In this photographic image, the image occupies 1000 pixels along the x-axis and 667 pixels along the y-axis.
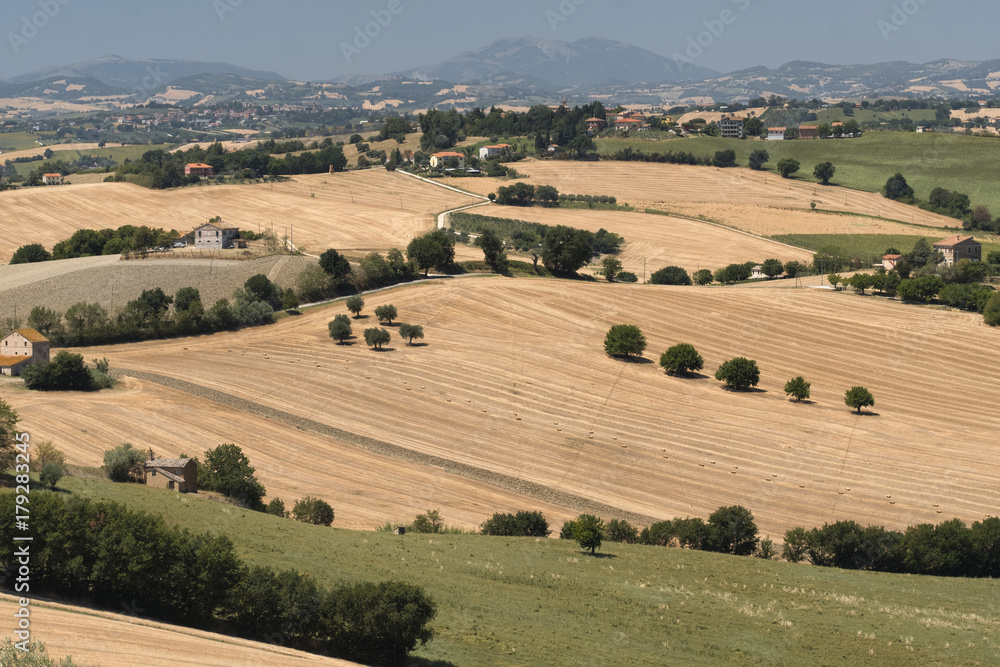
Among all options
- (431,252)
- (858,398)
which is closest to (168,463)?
(858,398)

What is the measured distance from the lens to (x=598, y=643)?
3525 centimetres

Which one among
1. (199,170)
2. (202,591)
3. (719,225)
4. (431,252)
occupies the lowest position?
(202,591)

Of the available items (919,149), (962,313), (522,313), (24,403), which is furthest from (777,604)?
(919,149)

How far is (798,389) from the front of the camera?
252ft

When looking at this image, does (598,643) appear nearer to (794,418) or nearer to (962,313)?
(794,418)

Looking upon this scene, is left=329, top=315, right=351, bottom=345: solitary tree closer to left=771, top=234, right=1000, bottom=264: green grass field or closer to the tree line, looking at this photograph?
the tree line

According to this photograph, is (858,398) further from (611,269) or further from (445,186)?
(445,186)

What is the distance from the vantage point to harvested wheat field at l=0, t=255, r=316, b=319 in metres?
92.2

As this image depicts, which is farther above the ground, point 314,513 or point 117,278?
point 117,278

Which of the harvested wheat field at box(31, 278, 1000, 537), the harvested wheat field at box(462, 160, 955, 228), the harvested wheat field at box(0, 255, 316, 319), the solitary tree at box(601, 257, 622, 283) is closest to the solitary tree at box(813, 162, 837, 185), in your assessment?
the harvested wheat field at box(462, 160, 955, 228)

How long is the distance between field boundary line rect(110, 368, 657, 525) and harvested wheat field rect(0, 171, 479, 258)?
151 ft

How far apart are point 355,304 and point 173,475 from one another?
43.1 metres

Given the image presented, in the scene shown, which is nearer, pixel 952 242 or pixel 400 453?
pixel 400 453

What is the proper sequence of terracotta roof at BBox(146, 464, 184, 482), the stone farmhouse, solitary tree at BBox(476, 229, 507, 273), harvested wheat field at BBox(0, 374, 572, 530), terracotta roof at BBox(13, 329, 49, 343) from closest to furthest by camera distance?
terracotta roof at BBox(146, 464, 184, 482), harvested wheat field at BBox(0, 374, 572, 530), terracotta roof at BBox(13, 329, 49, 343), the stone farmhouse, solitary tree at BBox(476, 229, 507, 273)
